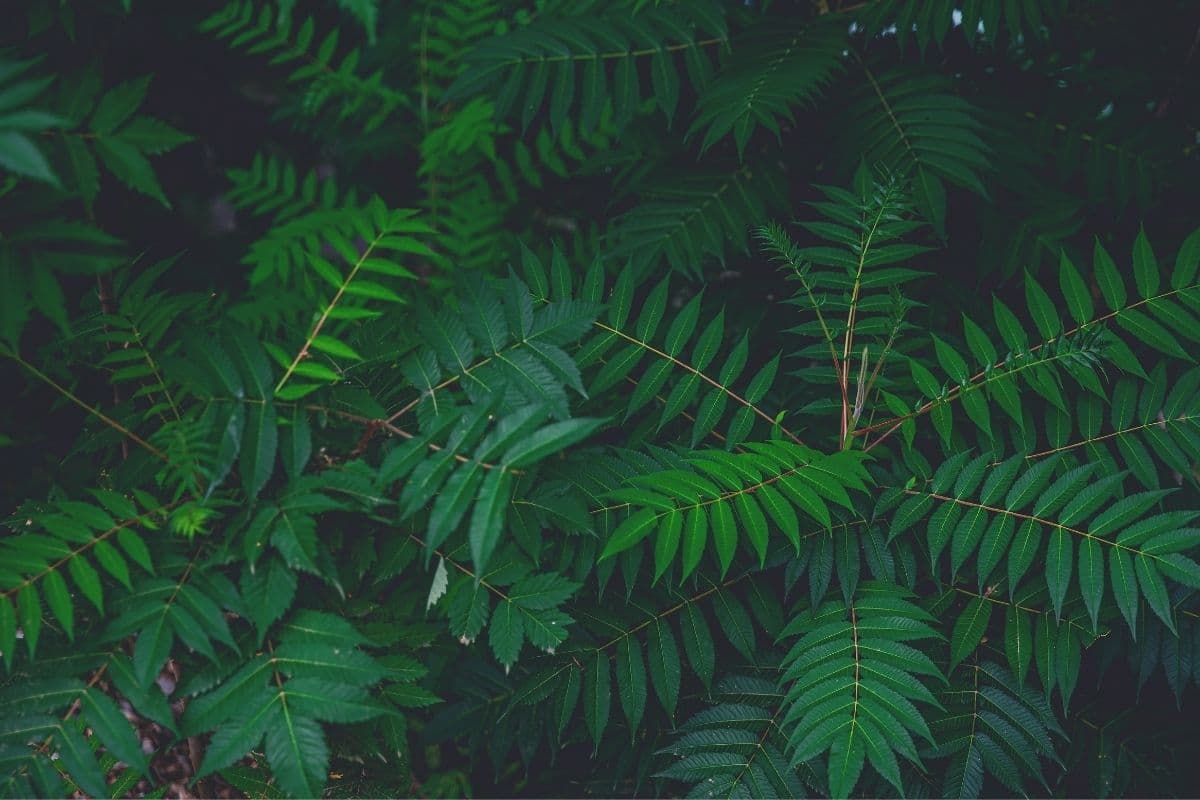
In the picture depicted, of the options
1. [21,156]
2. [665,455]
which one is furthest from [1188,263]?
[21,156]

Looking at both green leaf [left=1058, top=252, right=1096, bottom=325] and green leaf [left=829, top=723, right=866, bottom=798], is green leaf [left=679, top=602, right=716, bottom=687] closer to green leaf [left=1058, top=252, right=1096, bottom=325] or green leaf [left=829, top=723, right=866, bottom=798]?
green leaf [left=829, top=723, right=866, bottom=798]

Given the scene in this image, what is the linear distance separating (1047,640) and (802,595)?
0.45m

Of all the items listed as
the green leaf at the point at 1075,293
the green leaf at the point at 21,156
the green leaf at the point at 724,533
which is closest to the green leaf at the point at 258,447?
the green leaf at the point at 21,156

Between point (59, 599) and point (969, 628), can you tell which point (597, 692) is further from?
point (59, 599)

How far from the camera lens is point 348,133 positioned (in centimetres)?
303

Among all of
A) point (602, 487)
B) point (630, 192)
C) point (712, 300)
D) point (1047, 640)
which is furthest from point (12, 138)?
point (1047, 640)

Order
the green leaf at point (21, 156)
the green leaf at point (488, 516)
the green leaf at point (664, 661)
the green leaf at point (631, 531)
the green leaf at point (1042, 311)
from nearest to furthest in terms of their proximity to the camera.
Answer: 1. the green leaf at point (21, 156)
2. the green leaf at point (488, 516)
3. the green leaf at point (631, 531)
4. the green leaf at point (664, 661)
5. the green leaf at point (1042, 311)

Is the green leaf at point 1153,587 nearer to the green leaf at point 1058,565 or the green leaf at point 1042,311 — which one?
the green leaf at point 1058,565

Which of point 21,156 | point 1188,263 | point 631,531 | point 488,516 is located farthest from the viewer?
point 1188,263

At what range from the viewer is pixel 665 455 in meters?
1.73

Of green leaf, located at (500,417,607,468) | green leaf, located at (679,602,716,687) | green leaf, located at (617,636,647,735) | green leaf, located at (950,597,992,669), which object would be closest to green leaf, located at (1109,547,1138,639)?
green leaf, located at (950,597,992,669)

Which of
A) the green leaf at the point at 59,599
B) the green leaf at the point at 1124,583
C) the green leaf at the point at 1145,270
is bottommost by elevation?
the green leaf at the point at 1124,583

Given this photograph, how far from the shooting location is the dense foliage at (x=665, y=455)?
4.62 feet

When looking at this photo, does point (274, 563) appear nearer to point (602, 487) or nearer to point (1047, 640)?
point (602, 487)
